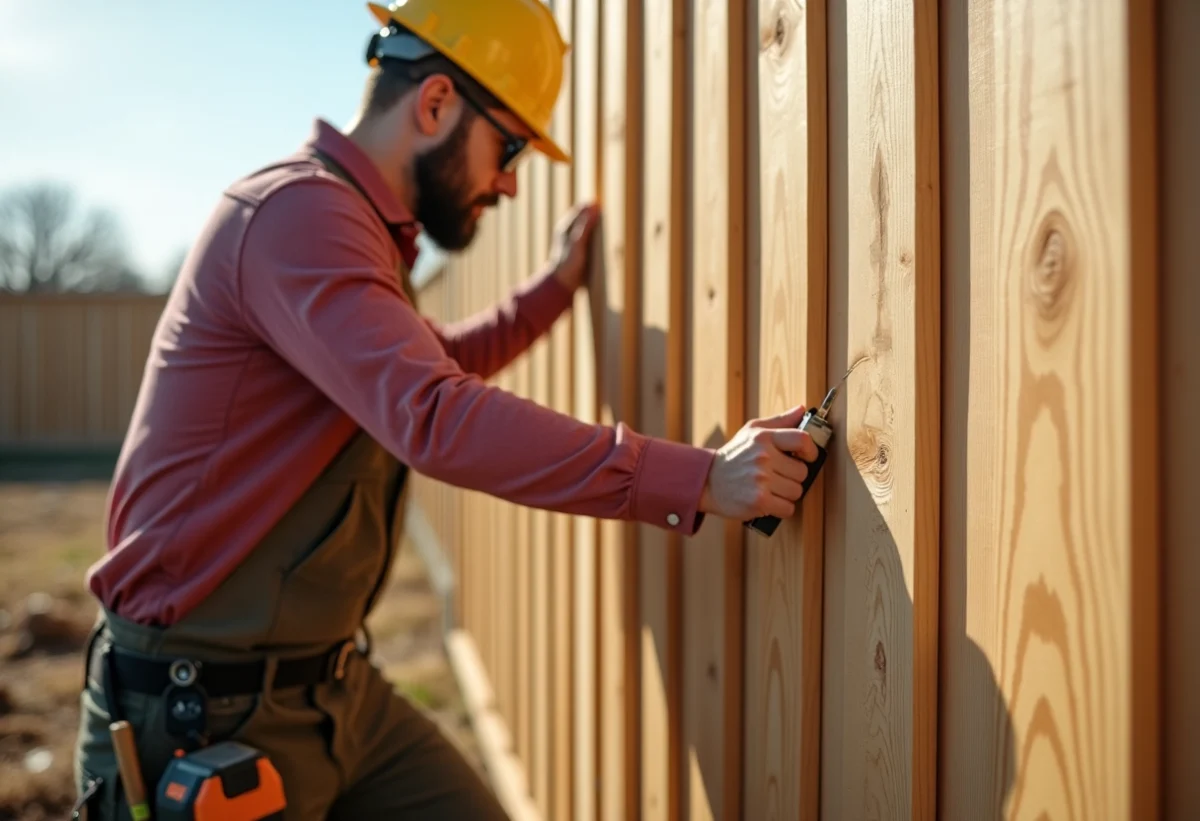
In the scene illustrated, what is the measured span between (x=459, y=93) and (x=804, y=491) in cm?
128

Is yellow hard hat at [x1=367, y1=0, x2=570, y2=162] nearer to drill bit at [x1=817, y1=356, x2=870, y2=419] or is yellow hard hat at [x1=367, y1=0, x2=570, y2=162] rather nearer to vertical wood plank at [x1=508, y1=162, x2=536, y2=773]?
drill bit at [x1=817, y1=356, x2=870, y2=419]

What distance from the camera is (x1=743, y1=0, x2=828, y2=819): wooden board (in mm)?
1673

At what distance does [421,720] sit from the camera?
259 centimetres

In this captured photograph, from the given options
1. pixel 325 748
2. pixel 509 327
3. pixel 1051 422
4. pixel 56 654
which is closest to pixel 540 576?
pixel 509 327

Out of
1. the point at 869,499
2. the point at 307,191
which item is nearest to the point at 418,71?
the point at 307,191

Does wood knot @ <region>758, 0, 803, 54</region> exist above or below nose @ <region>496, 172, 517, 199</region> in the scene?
above

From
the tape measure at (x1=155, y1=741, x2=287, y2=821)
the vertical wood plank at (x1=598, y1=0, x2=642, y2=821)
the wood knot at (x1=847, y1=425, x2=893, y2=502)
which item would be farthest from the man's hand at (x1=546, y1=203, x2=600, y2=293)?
the tape measure at (x1=155, y1=741, x2=287, y2=821)

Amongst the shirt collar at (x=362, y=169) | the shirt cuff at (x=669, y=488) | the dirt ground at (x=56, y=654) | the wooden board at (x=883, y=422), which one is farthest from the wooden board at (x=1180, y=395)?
the dirt ground at (x=56, y=654)

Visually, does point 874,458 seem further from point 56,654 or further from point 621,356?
point 56,654

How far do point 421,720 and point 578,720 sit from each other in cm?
63

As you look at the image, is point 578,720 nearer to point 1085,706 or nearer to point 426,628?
point 1085,706

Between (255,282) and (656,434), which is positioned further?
(656,434)

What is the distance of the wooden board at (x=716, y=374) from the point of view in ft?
6.42

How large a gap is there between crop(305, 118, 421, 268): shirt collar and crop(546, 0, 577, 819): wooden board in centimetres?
92
